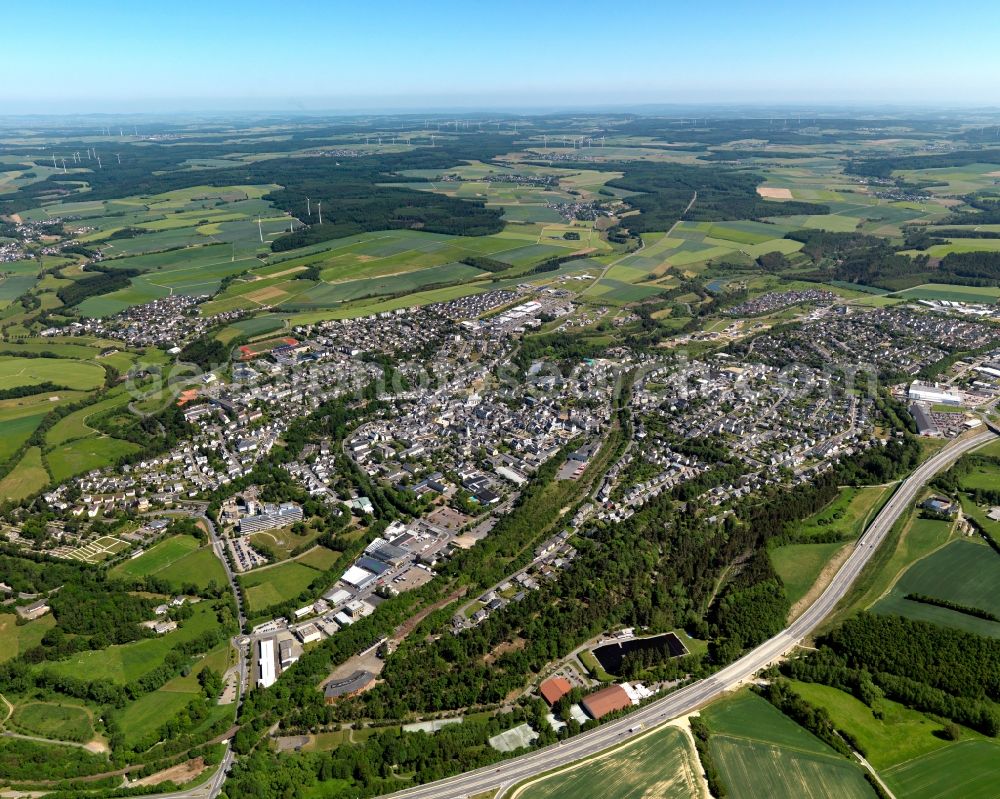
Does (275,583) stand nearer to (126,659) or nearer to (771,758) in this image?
(126,659)

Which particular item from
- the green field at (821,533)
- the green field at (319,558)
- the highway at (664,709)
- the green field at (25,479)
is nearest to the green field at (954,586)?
the highway at (664,709)

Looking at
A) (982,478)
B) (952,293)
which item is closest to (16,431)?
(982,478)

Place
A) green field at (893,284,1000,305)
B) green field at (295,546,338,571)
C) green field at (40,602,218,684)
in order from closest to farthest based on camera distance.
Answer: green field at (40,602,218,684) → green field at (295,546,338,571) → green field at (893,284,1000,305)

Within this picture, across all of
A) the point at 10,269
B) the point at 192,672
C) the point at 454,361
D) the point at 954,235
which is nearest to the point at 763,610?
the point at 192,672

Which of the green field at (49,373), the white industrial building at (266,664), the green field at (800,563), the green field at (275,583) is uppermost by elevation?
the green field at (49,373)

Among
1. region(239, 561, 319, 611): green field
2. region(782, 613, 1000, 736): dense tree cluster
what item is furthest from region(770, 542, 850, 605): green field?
region(239, 561, 319, 611): green field

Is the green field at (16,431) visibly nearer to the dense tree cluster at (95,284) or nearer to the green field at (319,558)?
the green field at (319,558)

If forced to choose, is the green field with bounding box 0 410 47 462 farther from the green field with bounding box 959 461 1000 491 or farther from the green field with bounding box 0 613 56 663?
the green field with bounding box 959 461 1000 491
